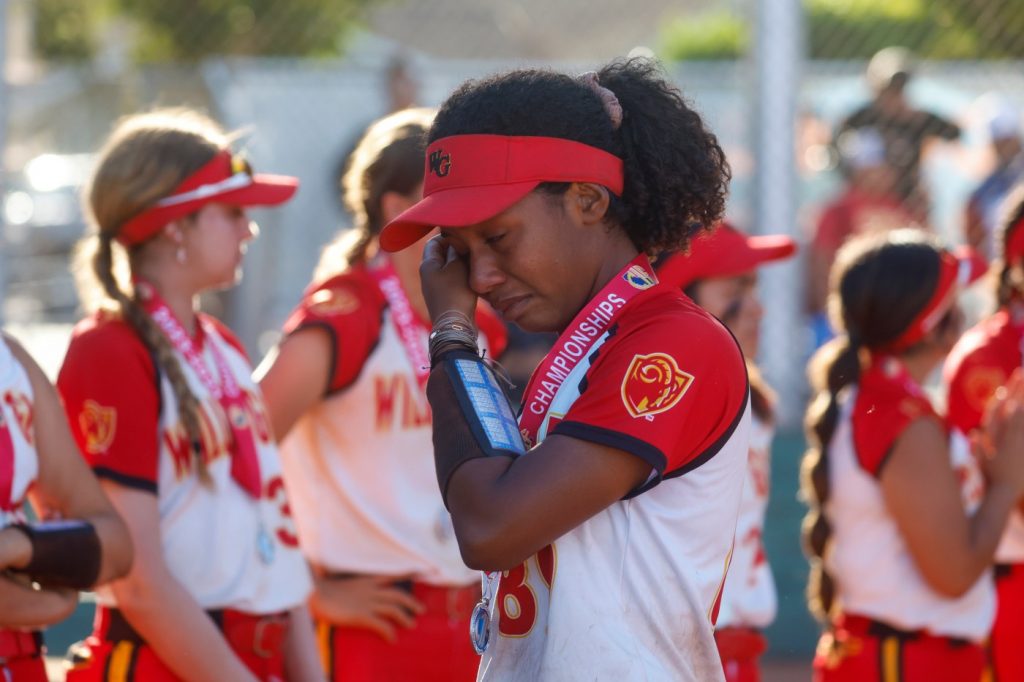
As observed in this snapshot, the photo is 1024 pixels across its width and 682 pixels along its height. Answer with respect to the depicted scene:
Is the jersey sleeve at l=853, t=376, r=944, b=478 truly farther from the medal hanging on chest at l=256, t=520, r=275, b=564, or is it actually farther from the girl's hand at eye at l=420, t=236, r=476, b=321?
the girl's hand at eye at l=420, t=236, r=476, b=321

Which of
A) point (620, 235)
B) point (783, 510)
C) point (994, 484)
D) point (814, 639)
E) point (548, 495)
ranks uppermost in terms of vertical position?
point (620, 235)

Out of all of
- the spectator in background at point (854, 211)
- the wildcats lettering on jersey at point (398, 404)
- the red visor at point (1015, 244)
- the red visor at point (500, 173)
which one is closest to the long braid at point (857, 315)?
the red visor at point (1015, 244)

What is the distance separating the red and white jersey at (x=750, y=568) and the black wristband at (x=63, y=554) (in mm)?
1662

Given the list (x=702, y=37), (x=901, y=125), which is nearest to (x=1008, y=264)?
(x=901, y=125)

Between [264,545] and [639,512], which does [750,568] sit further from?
[639,512]

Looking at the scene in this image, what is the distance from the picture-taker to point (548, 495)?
222 cm

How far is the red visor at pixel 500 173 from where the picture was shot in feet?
7.76

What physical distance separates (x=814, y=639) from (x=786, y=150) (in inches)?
83.3

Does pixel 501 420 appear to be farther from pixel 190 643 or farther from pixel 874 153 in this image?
pixel 874 153

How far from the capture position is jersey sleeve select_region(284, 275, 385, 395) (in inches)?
151

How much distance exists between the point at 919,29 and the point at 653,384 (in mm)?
7003

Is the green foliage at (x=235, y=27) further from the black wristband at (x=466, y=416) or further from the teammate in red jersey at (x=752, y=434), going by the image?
the black wristband at (x=466, y=416)

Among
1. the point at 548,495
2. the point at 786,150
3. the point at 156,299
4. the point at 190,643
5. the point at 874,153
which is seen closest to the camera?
the point at 548,495

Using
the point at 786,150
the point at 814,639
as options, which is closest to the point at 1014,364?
the point at 786,150
